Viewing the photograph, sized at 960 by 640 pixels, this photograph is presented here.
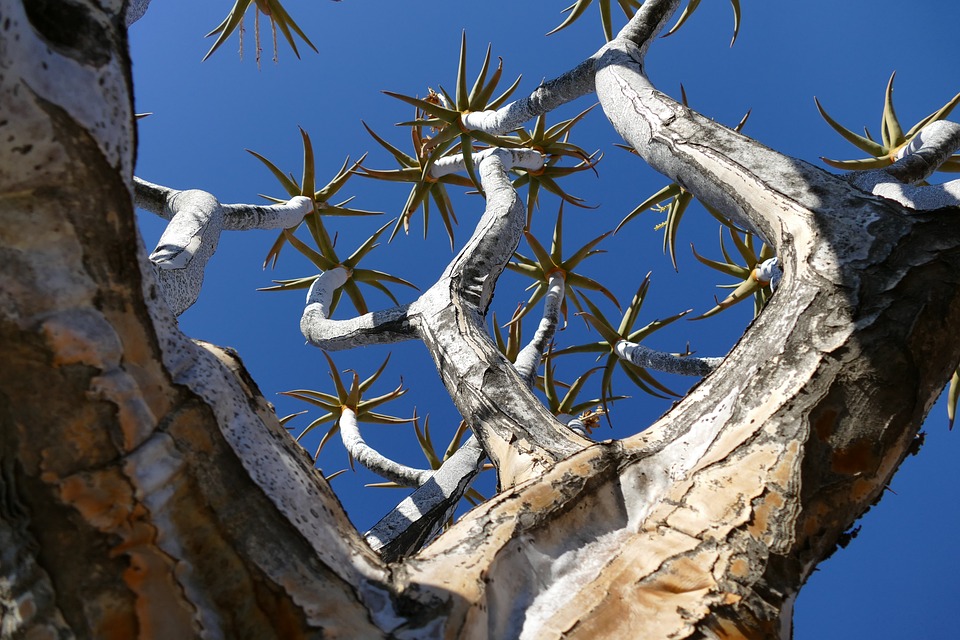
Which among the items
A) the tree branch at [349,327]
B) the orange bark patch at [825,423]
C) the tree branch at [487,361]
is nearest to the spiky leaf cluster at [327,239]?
the tree branch at [349,327]

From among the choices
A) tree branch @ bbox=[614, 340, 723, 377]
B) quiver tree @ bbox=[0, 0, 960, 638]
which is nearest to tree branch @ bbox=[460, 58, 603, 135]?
quiver tree @ bbox=[0, 0, 960, 638]

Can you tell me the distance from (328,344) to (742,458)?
8.72 ft

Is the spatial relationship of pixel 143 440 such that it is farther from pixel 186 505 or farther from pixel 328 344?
pixel 328 344

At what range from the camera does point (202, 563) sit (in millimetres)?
841

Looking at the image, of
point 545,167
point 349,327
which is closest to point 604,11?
point 545,167

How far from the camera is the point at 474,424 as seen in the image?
80.9 inches

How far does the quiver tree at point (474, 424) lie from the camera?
2.30ft

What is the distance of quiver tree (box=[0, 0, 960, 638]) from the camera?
70cm

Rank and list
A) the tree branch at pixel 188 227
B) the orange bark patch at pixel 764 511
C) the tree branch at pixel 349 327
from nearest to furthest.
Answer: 1. the orange bark patch at pixel 764 511
2. the tree branch at pixel 188 227
3. the tree branch at pixel 349 327

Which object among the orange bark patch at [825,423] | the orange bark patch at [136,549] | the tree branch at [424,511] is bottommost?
the orange bark patch at [825,423]

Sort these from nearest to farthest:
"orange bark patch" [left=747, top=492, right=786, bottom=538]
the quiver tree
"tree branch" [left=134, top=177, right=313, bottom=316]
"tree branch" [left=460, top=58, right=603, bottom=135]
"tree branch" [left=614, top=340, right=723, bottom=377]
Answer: the quiver tree
"orange bark patch" [left=747, top=492, right=786, bottom=538]
"tree branch" [left=134, top=177, right=313, bottom=316]
"tree branch" [left=460, top=58, right=603, bottom=135]
"tree branch" [left=614, top=340, right=723, bottom=377]

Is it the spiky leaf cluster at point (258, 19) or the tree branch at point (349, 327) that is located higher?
the spiky leaf cluster at point (258, 19)

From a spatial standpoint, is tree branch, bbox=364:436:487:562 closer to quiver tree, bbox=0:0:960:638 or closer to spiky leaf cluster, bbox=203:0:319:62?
quiver tree, bbox=0:0:960:638

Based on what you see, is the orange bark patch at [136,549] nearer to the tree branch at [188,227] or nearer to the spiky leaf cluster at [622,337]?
the tree branch at [188,227]
